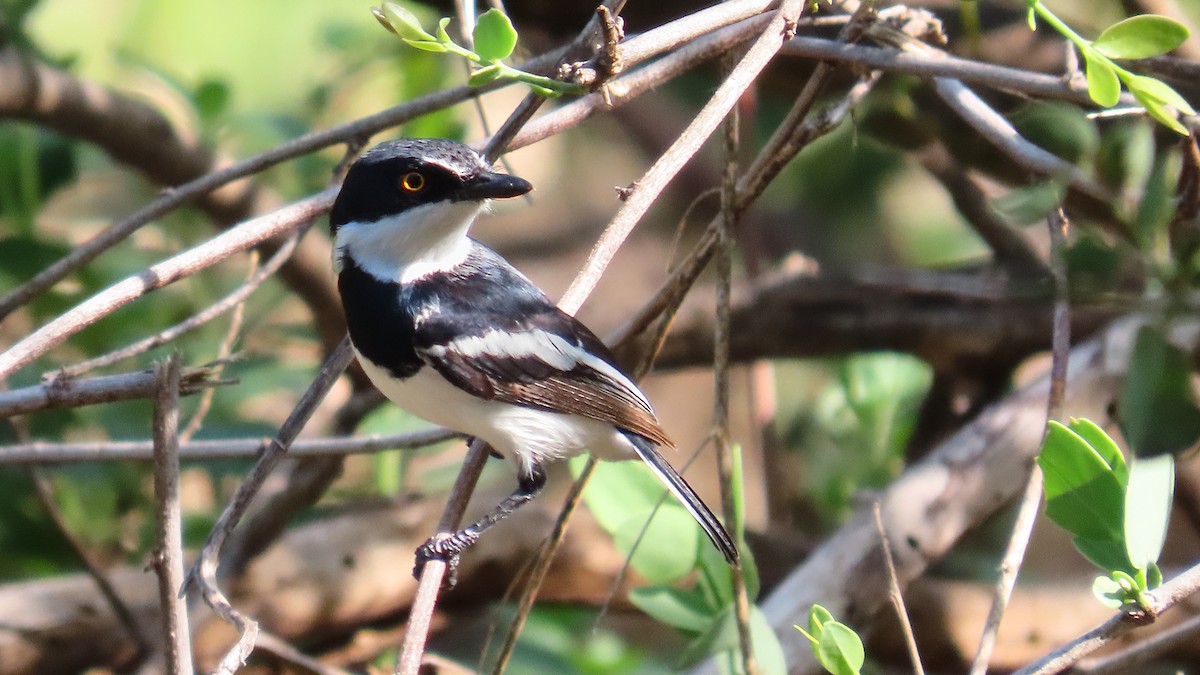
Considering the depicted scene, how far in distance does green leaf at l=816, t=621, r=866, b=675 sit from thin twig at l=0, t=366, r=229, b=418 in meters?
0.97

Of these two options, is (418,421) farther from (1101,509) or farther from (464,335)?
(1101,509)

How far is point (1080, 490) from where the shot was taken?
1615mm

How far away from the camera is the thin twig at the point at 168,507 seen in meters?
1.69

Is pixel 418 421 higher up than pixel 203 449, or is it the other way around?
pixel 203 449

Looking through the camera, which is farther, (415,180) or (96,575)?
(96,575)

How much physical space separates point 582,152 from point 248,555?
398 centimetres

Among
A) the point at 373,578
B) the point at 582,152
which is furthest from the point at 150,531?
the point at 582,152

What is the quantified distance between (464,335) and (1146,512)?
1.22m

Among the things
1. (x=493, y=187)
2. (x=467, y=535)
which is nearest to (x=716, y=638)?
(x=467, y=535)

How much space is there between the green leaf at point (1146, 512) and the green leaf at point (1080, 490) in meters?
0.03

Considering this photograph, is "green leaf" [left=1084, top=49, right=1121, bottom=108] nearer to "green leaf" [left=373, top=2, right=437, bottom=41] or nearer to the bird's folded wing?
"green leaf" [left=373, top=2, right=437, bottom=41]

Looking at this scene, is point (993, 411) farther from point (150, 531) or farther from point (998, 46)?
point (150, 531)

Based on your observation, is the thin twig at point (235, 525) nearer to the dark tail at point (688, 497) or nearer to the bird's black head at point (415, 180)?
the bird's black head at point (415, 180)

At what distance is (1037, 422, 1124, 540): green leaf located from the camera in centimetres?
158
